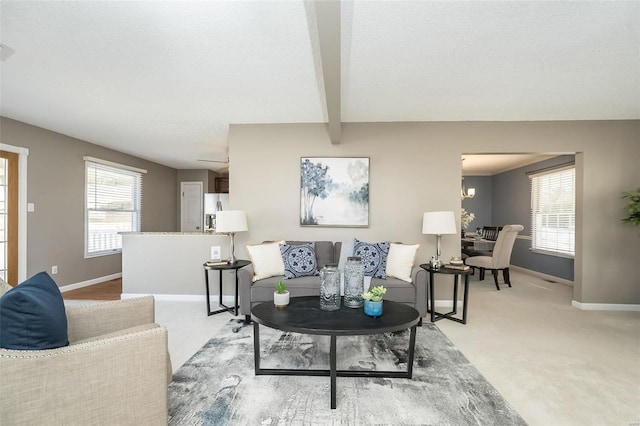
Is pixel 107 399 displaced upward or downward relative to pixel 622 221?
downward

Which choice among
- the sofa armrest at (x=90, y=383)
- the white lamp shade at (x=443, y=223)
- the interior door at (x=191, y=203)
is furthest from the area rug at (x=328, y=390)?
the interior door at (x=191, y=203)

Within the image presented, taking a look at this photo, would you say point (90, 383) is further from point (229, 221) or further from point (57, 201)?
point (57, 201)

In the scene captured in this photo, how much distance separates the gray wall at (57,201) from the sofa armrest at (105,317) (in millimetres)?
3495

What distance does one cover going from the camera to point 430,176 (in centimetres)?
414

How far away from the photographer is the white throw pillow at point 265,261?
A: 3471mm

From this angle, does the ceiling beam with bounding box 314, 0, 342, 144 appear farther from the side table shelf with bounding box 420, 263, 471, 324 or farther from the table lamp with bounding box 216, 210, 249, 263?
the side table shelf with bounding box 420, 263, 471, 324

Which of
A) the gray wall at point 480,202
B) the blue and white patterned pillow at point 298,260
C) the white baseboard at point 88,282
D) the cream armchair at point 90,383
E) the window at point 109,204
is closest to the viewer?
the cream armchair at point 90,383

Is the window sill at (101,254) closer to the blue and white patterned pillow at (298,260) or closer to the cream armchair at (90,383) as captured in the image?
the blue and white patterned pillow at (298,260)

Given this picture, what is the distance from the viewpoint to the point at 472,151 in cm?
412

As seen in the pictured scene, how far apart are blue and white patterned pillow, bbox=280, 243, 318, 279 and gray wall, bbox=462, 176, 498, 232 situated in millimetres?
5724

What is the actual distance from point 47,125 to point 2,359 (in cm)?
443

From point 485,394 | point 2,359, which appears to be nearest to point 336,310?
point 485,394

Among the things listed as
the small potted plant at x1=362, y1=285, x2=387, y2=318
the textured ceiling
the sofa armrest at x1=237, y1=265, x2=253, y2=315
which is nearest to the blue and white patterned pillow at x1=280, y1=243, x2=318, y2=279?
the sofa armrest at x1=237, y1=265, x2=253, y2=315

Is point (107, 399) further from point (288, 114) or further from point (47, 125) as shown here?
point (47, 125)
